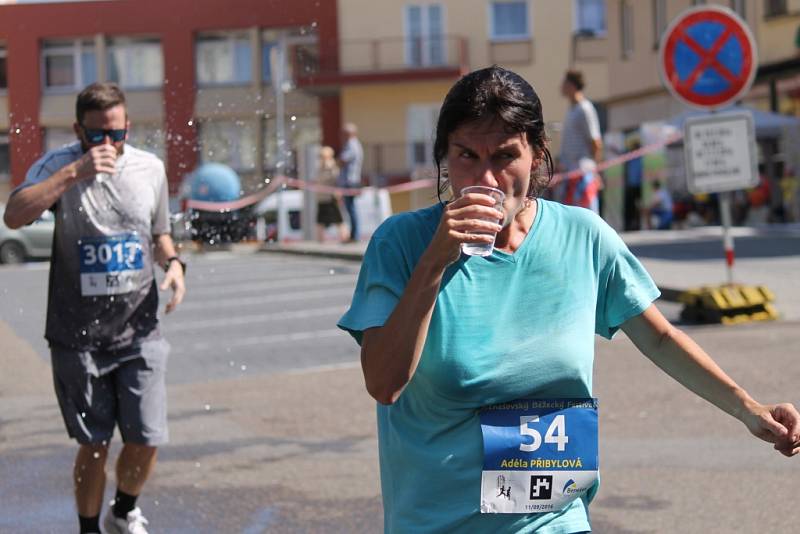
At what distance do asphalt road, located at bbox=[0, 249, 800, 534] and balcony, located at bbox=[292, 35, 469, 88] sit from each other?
1376 inches

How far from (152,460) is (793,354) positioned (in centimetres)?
553

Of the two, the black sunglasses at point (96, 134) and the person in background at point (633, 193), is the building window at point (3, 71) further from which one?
the person in background at point (633, 193)

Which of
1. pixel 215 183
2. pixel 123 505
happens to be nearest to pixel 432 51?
pixel 215 183

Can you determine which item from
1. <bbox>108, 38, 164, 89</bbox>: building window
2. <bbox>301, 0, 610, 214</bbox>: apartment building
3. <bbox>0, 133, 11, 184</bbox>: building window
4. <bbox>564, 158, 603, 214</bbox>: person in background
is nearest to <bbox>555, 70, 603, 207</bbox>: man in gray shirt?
<bbox>564, 158, 603, 214</bbox>: person in background

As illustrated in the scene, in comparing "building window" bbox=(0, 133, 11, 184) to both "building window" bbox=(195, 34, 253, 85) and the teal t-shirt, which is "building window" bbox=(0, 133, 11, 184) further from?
the teal t-shirt

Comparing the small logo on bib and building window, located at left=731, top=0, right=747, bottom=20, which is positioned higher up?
building window, located at left=731, top=0, right=747, bottom=20

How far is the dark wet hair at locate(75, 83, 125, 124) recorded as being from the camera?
5.13 meters

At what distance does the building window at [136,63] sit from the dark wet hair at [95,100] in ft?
5.37

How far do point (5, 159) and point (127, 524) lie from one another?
79.6 inches

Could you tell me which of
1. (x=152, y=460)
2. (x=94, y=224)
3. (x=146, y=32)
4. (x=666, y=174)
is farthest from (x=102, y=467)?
(x=666, y=174)

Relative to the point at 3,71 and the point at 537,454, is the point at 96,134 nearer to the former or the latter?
the point at 3,71

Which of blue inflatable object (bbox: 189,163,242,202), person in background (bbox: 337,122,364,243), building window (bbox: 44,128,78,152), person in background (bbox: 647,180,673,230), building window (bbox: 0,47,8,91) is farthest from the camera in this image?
person in background (bbox: 647,180,673,230)

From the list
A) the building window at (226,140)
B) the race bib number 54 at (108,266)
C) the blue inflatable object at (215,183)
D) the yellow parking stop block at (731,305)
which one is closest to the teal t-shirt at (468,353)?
the race bib number 54 at (108,266)

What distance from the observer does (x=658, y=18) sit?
3866 cm
